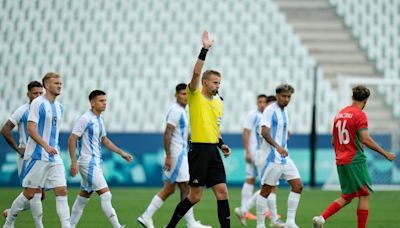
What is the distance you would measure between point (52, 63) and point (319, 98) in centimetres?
894

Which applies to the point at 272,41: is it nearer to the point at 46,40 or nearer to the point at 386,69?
the point at 386,69

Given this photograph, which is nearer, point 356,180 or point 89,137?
point 356,180

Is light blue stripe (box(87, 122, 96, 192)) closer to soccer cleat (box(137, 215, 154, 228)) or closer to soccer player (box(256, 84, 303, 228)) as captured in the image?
soccer cleat (box(137, 215, 154, 228))

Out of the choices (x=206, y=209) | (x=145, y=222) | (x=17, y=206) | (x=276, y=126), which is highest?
(x=276, y=126)

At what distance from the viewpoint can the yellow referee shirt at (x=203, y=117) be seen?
32.6 feet

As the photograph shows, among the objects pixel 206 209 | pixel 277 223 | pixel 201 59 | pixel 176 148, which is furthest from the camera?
pixel 206 209

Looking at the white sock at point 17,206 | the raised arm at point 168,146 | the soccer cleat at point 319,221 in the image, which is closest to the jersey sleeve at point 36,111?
the white sock at point 17,206

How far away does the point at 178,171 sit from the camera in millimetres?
12680

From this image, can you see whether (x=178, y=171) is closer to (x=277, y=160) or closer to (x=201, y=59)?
(x=277, y=160)

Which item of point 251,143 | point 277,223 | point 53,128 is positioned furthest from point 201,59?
point 251,143

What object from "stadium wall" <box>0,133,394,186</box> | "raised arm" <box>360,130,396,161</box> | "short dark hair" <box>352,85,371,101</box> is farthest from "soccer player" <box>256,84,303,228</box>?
"stadium wall" <box>0,133,394,186</box>

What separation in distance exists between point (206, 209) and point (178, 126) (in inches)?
144

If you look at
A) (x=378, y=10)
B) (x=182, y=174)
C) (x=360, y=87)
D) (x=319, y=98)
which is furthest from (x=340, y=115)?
(x=378, y=10)

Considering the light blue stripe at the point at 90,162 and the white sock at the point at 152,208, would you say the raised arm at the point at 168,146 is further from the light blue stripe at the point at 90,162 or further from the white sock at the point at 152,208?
the light blue stripe at the point at 90,162
